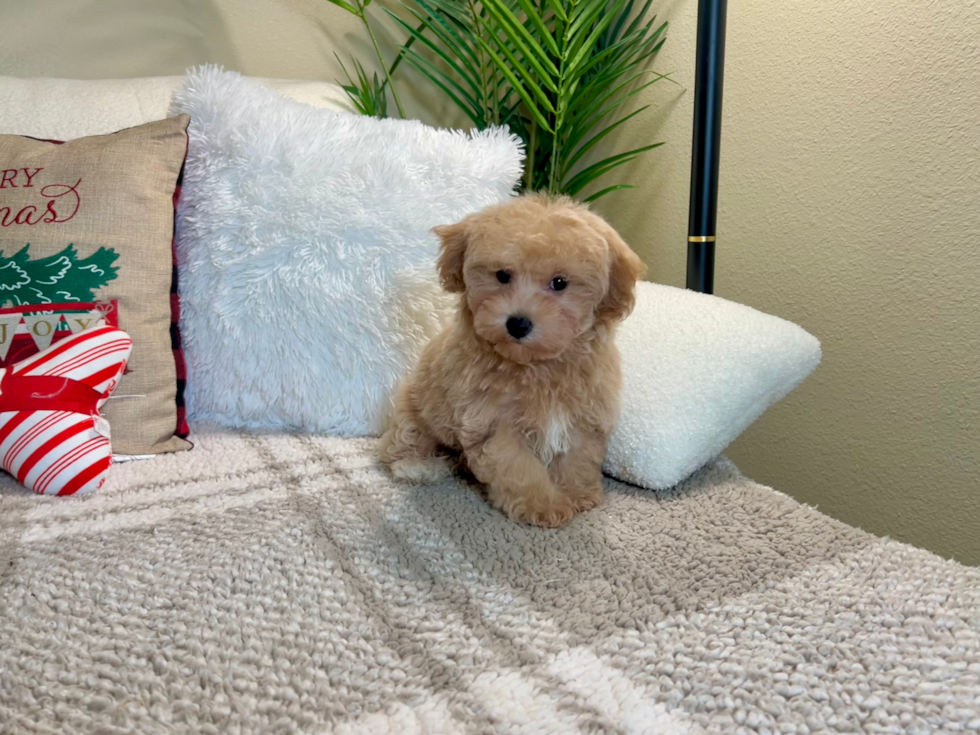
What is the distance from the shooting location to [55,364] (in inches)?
39.6

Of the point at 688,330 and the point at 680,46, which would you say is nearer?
the point at 688,330

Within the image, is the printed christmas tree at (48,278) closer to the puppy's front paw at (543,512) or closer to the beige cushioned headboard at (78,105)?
the beige cushioned headboard at (78,105)

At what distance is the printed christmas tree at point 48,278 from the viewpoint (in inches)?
42.1

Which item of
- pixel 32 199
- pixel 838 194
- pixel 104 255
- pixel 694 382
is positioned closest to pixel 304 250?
pixel 104 255

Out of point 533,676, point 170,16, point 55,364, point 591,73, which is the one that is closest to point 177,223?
point 55,364

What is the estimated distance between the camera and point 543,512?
0.95m

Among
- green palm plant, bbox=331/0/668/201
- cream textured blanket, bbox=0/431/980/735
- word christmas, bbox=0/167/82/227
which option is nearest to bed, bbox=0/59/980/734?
cream textured blanket, bbox=0/431/980/735

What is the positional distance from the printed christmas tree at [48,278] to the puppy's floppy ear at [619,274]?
80 centimetres

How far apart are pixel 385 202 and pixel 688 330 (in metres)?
0.57

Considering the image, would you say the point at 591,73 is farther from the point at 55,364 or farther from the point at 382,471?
the point at 55,364

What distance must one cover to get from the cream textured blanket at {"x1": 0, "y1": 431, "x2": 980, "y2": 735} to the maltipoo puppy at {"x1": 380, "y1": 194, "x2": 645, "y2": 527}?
66mm

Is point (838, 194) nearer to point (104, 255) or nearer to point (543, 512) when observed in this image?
point (543, 512)

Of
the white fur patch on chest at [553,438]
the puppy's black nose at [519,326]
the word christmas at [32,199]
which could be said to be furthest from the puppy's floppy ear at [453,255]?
the word christmas at [32,199]

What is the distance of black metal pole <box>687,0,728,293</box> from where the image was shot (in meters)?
1.19
